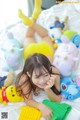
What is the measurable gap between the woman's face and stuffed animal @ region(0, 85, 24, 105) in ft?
0.47

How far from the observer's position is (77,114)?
1173mm

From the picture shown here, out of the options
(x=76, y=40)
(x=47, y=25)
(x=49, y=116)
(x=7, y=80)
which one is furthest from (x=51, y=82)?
(x=47, y=25)

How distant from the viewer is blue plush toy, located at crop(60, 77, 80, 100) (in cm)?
127

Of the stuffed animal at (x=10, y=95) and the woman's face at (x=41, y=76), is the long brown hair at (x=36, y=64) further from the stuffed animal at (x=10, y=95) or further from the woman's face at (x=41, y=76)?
the stuffed animal at (x=10, y=95)

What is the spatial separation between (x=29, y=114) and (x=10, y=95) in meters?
0.15

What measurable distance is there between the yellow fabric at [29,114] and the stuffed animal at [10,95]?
7cm

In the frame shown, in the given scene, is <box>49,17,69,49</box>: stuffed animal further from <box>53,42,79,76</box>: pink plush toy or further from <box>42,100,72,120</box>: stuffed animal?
<box>42,100,72,120</box>: stuffed animal

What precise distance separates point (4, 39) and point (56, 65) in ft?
1.61

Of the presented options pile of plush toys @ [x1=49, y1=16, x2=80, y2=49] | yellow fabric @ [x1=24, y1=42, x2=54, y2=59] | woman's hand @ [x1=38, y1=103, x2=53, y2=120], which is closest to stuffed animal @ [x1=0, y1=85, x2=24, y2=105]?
woman's hand @ [x1=38, y1=103, x2=53, y2=120]

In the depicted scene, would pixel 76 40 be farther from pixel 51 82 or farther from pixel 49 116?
pixel 49 116

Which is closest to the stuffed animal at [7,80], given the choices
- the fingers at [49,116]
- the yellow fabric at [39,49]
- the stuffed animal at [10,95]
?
the stuffed animal at [10,95]

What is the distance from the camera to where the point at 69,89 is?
1.28 meters

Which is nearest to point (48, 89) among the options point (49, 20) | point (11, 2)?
point (49, 20)

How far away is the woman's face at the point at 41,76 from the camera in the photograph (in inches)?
47.0
